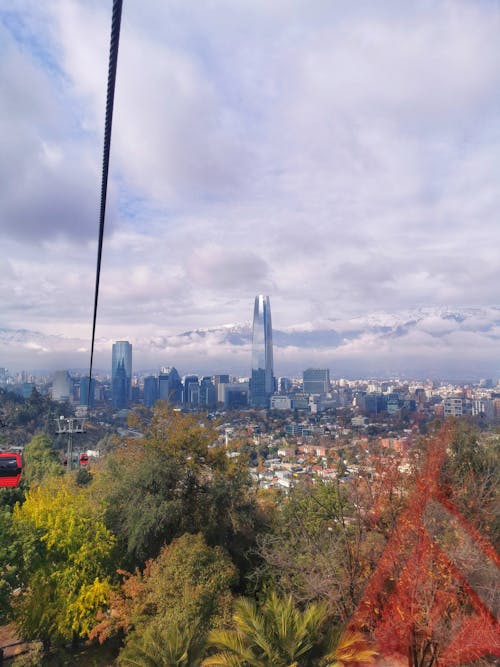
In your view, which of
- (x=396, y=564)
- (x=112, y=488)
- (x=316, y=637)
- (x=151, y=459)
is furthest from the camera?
(x=112, y=488)

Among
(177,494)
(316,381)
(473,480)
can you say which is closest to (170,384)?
(316,381)

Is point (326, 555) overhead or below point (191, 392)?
below

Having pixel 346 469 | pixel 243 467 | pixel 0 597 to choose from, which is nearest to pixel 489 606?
pixel 346 469

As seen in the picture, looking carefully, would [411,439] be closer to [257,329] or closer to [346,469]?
Result: [346,469]

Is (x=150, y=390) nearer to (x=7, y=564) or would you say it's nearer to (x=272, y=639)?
(x=7, y=564)

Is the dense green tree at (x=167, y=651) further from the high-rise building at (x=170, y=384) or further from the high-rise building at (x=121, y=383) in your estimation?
the high-rise building at (x=121, y=383)

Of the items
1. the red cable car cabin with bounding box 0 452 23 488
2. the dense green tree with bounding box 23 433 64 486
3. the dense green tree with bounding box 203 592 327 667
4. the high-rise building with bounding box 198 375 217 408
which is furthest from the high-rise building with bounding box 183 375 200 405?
the dense green tree with bounding box 203 592 327 667
